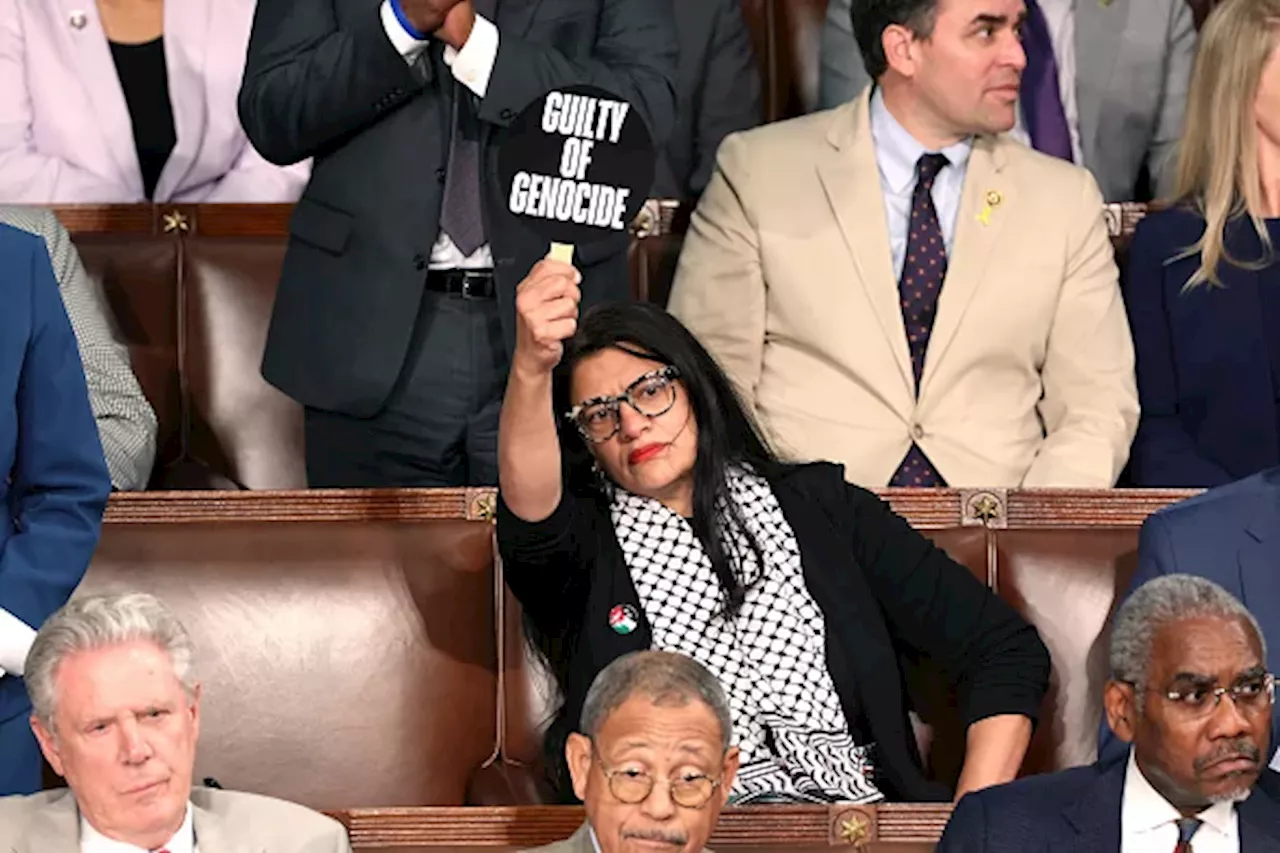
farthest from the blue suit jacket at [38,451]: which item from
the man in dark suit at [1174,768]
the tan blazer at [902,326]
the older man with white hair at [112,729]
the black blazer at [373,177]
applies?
the tan blazer at [902,326]

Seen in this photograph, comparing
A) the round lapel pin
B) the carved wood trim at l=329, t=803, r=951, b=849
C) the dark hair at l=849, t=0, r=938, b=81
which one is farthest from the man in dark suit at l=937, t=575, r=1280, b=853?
the dark hair at l=849, t=0, r=938, b=81

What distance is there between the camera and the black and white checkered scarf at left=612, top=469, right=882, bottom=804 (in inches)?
97.0

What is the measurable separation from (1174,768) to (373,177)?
1141 mm

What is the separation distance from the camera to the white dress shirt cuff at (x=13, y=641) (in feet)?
6.87

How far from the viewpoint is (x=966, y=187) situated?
3014 millimetres

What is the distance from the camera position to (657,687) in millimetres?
2104

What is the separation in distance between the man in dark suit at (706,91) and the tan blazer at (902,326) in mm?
366

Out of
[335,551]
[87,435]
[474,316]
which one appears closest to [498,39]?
[474,316]

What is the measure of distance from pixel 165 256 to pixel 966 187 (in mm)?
972

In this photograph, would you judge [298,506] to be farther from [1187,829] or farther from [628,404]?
[1187,829]

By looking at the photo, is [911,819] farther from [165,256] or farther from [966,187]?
[165,256]

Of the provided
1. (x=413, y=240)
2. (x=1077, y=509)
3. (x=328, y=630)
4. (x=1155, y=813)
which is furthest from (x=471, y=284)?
(x=1155, y=813)

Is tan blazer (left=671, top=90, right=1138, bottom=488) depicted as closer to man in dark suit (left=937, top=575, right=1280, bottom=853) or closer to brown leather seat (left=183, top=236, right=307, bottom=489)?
brown leather seat (left=183, top=236, right=307, bottom=489)

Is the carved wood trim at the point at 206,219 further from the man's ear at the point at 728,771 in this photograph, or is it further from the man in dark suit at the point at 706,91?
the man's ear at the point at 728,771
